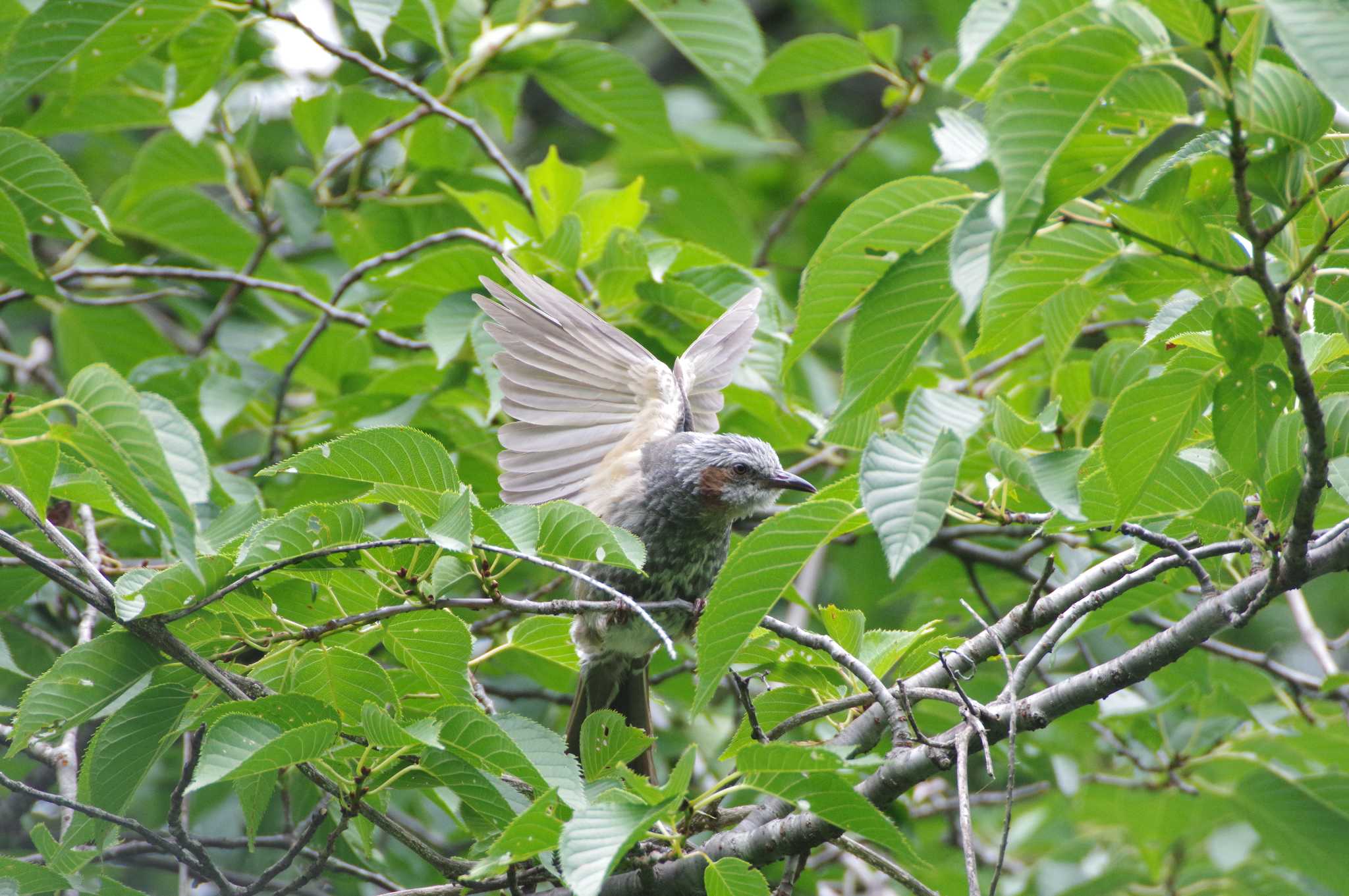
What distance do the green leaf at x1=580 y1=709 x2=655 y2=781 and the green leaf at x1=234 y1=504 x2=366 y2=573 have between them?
2.47 ft

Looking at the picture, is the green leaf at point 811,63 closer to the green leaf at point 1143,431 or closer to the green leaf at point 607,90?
the green leaf at point 607,90

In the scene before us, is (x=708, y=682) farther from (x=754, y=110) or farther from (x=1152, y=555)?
(x=754, y=110)

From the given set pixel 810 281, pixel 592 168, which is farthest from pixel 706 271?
pixel 592 168

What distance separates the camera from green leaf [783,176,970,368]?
6.92 ft

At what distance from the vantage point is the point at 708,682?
2178 millimetres

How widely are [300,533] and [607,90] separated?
2964 millimetres

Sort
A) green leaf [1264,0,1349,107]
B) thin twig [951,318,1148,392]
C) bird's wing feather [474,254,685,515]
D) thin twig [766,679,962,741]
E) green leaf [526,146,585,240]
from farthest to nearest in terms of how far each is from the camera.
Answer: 1. thin twig [951,318,1148,392]
2. green leaf [526,146,585,240]
3. bird's wing feather [474,254,685,515]
4. thin twig [766,679,962,741]
5. green leaf [1264,0,1349,107]

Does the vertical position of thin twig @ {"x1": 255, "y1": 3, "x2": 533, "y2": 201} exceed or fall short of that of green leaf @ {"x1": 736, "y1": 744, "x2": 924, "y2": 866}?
it exceeds it

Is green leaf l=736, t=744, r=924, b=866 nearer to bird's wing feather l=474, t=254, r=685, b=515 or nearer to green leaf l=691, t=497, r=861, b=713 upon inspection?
green leaf l=691, t=497, r=861, b=713

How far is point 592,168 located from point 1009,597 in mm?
3675

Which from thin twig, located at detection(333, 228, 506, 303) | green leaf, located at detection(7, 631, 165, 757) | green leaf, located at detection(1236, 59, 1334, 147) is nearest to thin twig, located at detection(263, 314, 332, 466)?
thin twig, located at detection(333, 228, 506, 303)

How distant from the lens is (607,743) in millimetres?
2678

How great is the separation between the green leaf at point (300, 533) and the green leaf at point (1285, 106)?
1733 mm

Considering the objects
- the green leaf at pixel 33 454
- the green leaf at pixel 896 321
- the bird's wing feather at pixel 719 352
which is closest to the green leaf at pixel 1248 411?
the green leaf at pixel 896 321
